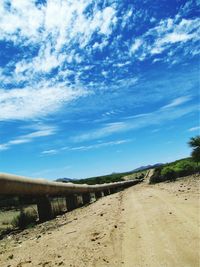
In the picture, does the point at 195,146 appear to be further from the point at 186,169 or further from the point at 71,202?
the point at 71,202

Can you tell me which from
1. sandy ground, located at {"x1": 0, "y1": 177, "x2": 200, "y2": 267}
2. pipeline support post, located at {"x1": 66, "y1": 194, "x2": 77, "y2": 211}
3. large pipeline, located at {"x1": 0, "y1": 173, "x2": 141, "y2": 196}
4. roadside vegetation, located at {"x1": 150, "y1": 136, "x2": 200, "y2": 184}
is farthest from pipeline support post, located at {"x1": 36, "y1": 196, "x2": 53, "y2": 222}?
roadside vegetation, located at {"x1": 150, "y1": 136, "x2": 200, "y2": 184}

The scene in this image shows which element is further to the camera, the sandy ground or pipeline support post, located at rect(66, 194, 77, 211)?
pipeline support post, located at rect(66, 194, 77, 211)

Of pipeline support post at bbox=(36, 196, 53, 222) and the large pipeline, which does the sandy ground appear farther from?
pipeline support post at bbox=(36, 196, 53, 222)

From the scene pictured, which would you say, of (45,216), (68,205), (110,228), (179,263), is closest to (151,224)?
(110,228)

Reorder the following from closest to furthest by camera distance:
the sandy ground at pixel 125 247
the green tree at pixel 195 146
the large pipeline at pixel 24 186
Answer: the sandy ground at pixel 125 247
the large pipeline at pixel 24 186
the green tree at pixel 195 146

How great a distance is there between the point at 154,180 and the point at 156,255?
30197 mm

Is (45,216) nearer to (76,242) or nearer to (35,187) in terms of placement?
(35,187)

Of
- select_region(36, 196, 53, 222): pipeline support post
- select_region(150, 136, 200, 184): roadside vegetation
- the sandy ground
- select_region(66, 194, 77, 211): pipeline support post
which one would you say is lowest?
the sandy ground

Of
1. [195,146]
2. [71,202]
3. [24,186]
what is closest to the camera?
[24,186]

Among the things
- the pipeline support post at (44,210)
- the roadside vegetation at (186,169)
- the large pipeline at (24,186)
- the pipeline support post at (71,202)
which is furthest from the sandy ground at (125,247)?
the roadside vegetation at (186,169)

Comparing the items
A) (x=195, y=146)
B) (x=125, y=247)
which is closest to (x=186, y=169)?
(x=195, y=146)

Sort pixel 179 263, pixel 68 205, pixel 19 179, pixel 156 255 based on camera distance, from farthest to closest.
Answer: pixel 68 205
pixel 19 179
pixel 156 255
pixel 179 263

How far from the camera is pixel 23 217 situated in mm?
11156

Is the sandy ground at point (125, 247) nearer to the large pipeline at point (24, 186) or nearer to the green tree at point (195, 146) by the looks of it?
the large pipeline at point (24, 186)
